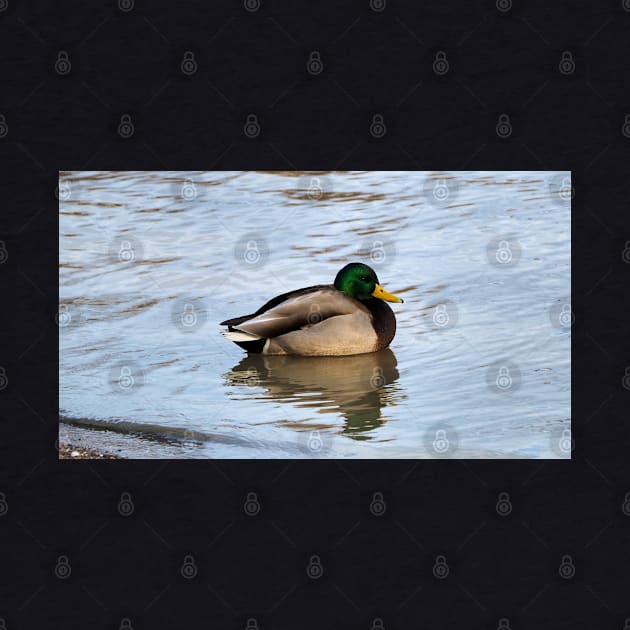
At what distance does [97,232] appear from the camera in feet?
35.2

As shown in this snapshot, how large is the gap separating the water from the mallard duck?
198 millimetres

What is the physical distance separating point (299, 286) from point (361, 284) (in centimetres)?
62

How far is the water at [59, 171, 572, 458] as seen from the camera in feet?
32.9

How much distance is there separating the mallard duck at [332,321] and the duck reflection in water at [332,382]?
73 mm
